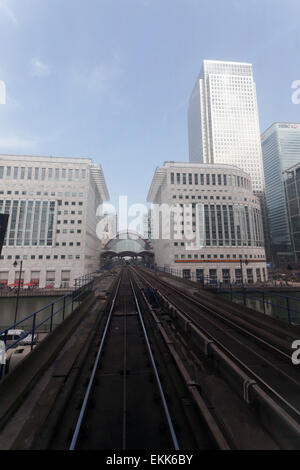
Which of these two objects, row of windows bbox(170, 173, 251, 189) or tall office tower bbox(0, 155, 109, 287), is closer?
tall office tower bbox(0, 155, 109, 287)

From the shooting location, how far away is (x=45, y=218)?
5141 cm

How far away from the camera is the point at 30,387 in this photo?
16.2 feet

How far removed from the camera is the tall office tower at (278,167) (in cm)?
10919

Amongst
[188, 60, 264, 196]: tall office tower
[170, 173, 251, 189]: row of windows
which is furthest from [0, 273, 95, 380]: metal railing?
[188, 60, 264, 196]: tall office tower

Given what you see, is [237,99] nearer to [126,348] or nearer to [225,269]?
[225,269]

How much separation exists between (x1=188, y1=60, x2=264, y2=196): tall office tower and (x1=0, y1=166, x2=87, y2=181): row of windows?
85838 millimetres

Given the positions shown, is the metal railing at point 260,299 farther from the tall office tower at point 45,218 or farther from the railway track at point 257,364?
the tall office tower at point 45,218

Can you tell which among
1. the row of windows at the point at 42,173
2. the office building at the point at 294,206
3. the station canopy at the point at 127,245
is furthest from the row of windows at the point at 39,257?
the office building at the point at 294,206

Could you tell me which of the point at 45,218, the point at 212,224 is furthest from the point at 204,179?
the point at 45,218

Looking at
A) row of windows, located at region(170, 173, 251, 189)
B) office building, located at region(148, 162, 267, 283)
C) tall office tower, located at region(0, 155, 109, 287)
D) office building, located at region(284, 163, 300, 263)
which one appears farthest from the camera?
office building, located at region(284, 163, 300, 263)

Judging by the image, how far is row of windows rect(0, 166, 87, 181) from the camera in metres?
52.0

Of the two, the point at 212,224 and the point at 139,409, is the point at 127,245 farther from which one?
the point at 139,409

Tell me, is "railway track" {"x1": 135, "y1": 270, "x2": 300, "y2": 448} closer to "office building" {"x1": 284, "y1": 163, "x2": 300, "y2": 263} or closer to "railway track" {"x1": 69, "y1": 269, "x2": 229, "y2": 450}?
"railway track" {"x1": 69, "y1": 269, "x2": 229, "y2": 450}
